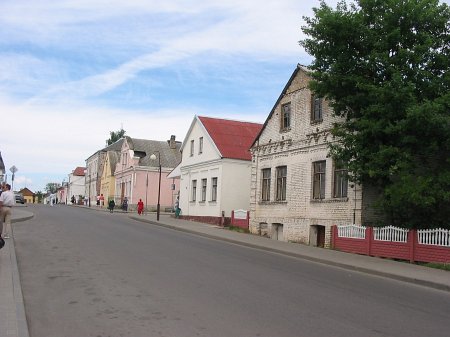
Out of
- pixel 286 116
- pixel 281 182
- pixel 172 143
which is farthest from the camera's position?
pixel 172 143

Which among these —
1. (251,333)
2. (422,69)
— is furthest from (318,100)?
(251,333)

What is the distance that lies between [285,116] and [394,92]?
982 centimetres

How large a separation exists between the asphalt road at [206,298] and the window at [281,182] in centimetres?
1051

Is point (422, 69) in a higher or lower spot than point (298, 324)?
higher

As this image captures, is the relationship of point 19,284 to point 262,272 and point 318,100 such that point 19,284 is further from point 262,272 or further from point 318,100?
point 318,100

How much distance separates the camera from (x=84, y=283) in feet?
33.4

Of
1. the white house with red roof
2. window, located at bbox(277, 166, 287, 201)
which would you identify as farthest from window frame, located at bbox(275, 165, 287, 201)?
the white house with red roof

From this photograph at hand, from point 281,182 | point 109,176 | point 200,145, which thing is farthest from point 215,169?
point 109,176

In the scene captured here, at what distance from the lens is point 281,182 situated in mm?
26391

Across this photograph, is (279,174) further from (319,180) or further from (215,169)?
(215,169)

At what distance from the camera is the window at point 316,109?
2341 centimetres

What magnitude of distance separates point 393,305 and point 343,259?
758 centimetres

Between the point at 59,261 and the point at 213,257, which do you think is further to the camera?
the point at 213,257

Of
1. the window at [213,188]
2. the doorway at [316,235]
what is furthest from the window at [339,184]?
the window at [213,188]
